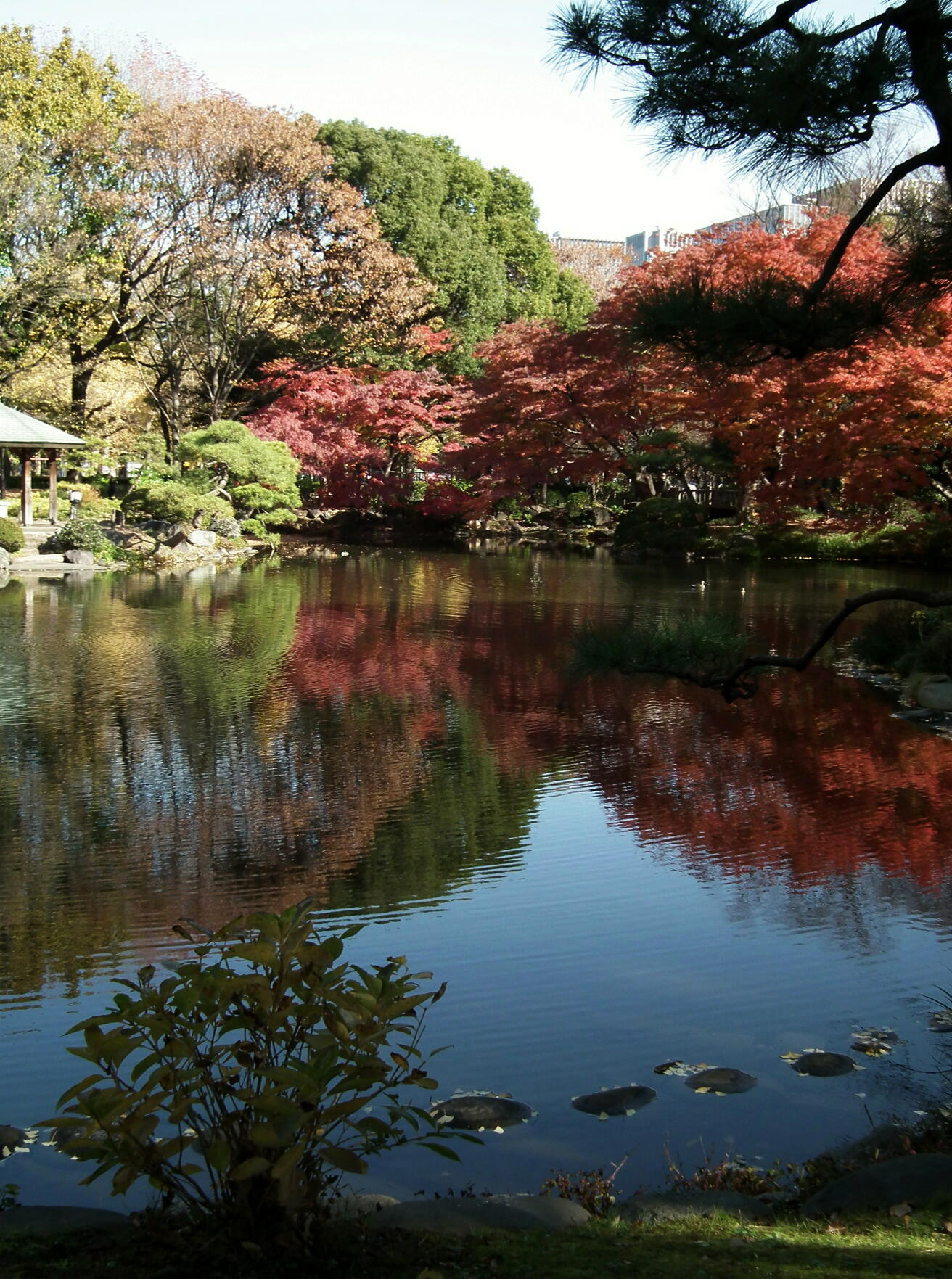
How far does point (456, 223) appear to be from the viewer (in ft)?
88.6

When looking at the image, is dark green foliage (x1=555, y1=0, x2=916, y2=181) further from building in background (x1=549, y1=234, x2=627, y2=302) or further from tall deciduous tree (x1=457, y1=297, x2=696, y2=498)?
building in background (x1=549, y1=234, x2=627, y2=302)

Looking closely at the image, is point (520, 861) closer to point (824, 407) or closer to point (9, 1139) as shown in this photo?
point (9, 1139)

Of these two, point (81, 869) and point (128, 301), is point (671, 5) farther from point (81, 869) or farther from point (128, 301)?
point (128, 301)

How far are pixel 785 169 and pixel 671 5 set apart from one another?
62cm

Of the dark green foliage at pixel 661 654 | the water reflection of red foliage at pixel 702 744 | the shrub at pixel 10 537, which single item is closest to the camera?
the dark green foliage at pixel 661 654

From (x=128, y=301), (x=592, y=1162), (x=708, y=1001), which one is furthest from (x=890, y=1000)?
(x=128, y=301)

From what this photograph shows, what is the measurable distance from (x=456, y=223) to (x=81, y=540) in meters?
13.2

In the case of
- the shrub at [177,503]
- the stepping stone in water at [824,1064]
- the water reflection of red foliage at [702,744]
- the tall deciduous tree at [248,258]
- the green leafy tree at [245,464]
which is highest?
the tall deciduous tree at [248,258]

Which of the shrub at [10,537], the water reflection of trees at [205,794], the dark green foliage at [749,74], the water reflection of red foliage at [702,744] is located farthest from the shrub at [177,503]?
the dark green foliage at [749,74]

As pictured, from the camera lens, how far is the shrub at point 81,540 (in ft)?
59.8

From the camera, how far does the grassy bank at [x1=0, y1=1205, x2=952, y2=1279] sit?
1.93 m

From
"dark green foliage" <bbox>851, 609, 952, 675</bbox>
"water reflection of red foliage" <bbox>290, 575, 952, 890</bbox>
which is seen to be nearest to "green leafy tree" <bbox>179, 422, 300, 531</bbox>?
"water reflection of red foliage" <bbox>290, 575, 952, 890</bbox>

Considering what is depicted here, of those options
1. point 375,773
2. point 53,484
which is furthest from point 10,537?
point 375,773

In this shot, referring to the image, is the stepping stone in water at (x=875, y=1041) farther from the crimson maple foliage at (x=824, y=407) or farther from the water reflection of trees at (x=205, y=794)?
the crimson maple foliage at (x=824, y=407)
